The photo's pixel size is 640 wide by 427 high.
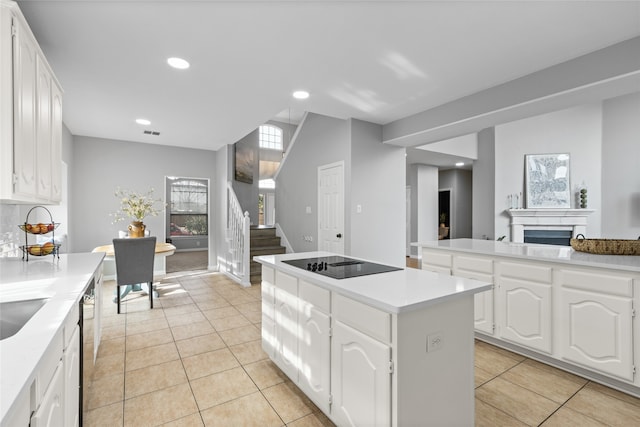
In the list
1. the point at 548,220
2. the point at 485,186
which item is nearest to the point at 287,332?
the point at 485,186

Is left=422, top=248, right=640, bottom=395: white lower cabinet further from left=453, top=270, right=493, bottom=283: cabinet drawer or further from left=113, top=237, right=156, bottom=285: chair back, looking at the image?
left=113, top=237, right=156, bottom=285: chair back

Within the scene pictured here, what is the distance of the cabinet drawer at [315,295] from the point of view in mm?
1741

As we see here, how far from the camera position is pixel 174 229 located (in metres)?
9.44

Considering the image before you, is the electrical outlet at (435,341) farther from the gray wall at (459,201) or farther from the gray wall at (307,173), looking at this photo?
the gray wall at (459,201)

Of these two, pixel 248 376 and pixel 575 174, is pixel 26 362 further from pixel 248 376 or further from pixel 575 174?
pixel 575 174

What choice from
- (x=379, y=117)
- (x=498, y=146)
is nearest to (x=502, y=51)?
(x=379, y=117)

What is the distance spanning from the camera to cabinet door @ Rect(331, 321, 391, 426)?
1.36m

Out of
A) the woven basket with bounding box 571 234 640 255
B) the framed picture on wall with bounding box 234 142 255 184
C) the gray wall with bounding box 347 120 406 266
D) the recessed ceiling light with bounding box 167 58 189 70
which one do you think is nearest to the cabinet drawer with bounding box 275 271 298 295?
the recessed ceiling light with bounding box 167 58 189 70

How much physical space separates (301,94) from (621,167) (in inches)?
258

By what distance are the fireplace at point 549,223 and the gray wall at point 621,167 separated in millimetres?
448

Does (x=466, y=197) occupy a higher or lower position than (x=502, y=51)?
lower

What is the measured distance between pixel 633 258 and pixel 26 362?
3436 mm

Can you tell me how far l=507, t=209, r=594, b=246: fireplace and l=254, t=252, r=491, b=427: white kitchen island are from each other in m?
5.76

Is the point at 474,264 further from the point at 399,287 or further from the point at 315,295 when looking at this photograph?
the point at 315,295
